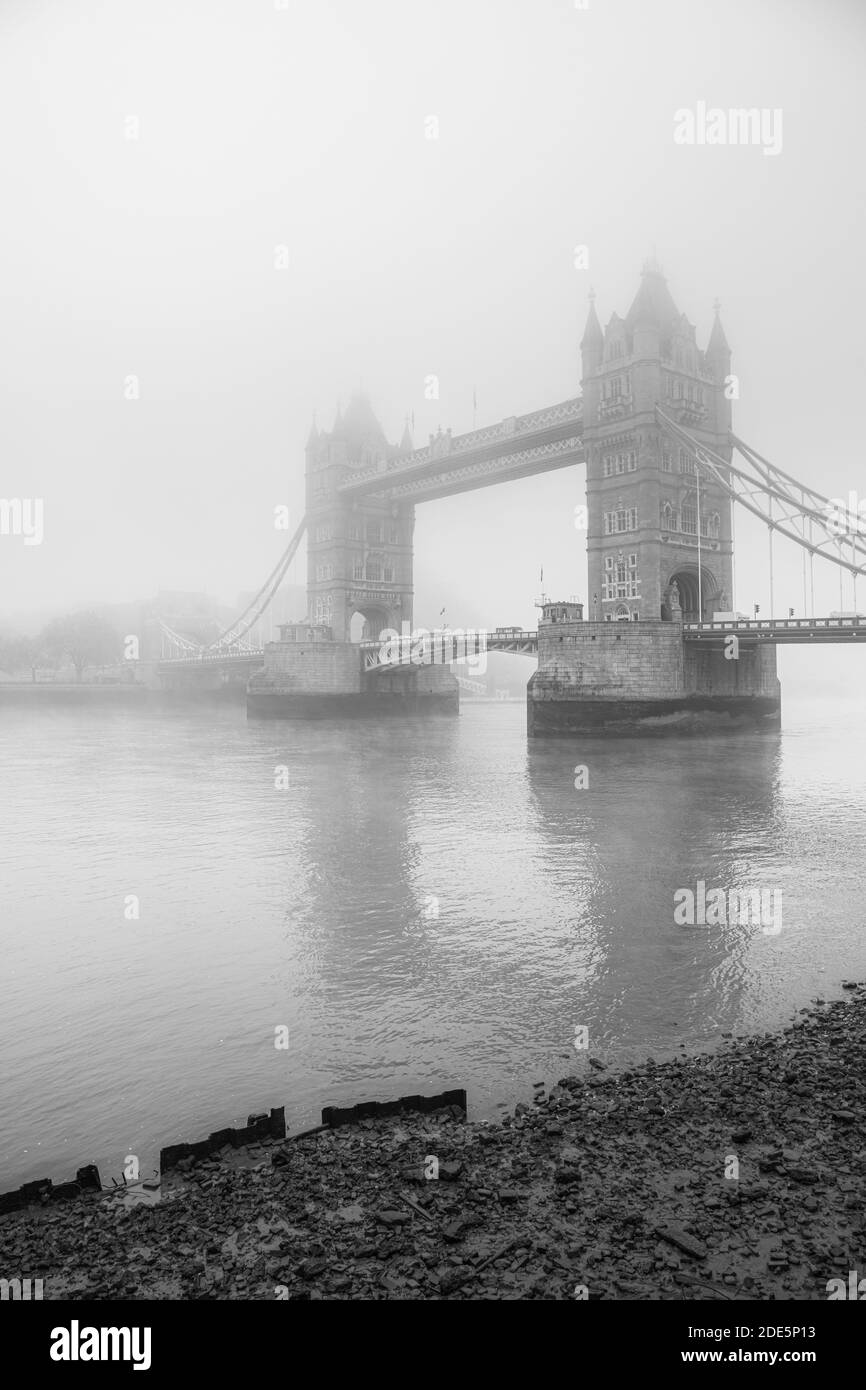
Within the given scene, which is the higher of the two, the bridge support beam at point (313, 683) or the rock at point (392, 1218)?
the bridge support beam at point (313, 683)

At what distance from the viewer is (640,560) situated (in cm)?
4069

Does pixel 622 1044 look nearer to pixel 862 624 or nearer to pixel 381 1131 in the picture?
pixel 381 1131

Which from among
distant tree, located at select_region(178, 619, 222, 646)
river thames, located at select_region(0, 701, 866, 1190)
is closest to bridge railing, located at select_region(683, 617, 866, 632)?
river thames, located at select_region(0, 701, 866, 1190)

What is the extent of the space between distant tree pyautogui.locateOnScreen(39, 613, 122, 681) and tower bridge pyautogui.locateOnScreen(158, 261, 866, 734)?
34.1 meters

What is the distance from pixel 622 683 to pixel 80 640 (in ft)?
207

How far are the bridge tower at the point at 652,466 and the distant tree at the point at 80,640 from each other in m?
58.0

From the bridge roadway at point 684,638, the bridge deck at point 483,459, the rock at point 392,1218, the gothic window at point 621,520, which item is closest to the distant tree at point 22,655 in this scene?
the bridge roadway at point 684,638

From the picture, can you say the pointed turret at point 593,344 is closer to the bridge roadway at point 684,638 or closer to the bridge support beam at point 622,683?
the bridge roadway at point 684,638

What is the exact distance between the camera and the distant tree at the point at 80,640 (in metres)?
82.8

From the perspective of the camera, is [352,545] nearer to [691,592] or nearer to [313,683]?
[313,683]

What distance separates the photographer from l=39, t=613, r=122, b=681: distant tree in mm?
82750

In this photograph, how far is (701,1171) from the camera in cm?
470

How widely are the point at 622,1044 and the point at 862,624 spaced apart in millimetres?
30290

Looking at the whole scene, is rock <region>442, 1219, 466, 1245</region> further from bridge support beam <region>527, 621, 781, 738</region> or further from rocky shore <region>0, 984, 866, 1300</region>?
bridge support beam <region>527, 621, 781, 738</region>
